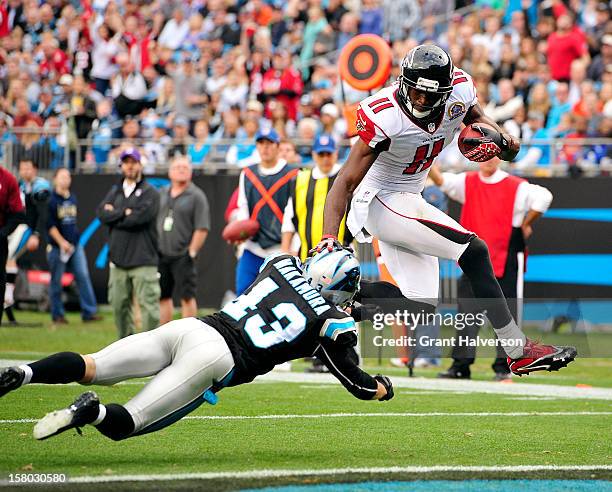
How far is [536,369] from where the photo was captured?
279 inches

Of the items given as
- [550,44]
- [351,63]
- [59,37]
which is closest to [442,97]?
[351,63]

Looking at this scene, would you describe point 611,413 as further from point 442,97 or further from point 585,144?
point 585,144

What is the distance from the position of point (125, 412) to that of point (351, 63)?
6754 mm

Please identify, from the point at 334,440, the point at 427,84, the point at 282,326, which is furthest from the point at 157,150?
the point at 282,326

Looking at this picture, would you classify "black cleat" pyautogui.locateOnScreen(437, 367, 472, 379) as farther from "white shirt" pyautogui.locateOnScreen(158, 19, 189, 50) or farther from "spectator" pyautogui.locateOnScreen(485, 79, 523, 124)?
"white shirt" pyautogui.locateOnScreen(158, 19, 189, 50)

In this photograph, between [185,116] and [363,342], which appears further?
[185,116]

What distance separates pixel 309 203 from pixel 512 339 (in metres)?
3.66

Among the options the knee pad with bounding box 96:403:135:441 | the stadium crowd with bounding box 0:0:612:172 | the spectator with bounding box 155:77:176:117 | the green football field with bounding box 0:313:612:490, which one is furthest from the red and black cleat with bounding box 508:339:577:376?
the spectator with bounding box 155:77:176:117

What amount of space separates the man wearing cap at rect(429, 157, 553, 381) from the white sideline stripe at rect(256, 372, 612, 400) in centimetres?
33

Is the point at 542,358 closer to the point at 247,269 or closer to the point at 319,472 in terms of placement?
the point at 319,472

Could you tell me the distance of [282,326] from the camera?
5684mm

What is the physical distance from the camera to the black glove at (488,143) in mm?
6945

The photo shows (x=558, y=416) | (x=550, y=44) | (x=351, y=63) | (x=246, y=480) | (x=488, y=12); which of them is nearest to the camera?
(x=246, y=480)

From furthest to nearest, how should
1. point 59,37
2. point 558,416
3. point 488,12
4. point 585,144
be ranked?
1. point 59,37
2. point 488,12
3. point 585,144
4. point 558,416
